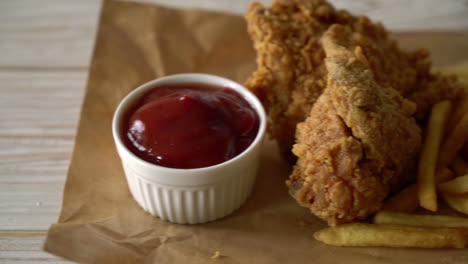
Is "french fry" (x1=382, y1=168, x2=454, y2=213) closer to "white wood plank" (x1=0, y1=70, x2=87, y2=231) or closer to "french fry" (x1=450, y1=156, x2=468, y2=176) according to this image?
"french fry" (x1=450, y1=156, x2=468, y2=176)

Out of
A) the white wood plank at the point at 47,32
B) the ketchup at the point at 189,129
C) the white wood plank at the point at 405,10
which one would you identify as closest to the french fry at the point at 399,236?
the ketchup at the point at 189,129

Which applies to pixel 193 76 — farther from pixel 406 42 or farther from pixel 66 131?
pixel 406 42

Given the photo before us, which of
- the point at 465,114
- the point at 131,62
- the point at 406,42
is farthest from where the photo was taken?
the point at 406,42

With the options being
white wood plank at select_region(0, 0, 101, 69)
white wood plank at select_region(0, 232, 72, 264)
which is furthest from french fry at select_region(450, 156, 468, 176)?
white wood plank at select_region(0, 0, 101, 69)

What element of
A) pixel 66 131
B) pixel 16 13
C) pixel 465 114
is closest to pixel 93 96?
pixel 66 131

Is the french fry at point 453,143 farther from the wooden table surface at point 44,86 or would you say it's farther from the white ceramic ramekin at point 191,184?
the wooden table surface at point 44,86

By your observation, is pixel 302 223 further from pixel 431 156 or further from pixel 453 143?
pixel 453 143

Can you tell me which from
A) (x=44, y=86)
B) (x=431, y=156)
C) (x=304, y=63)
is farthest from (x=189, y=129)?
(x=44, y=86)
